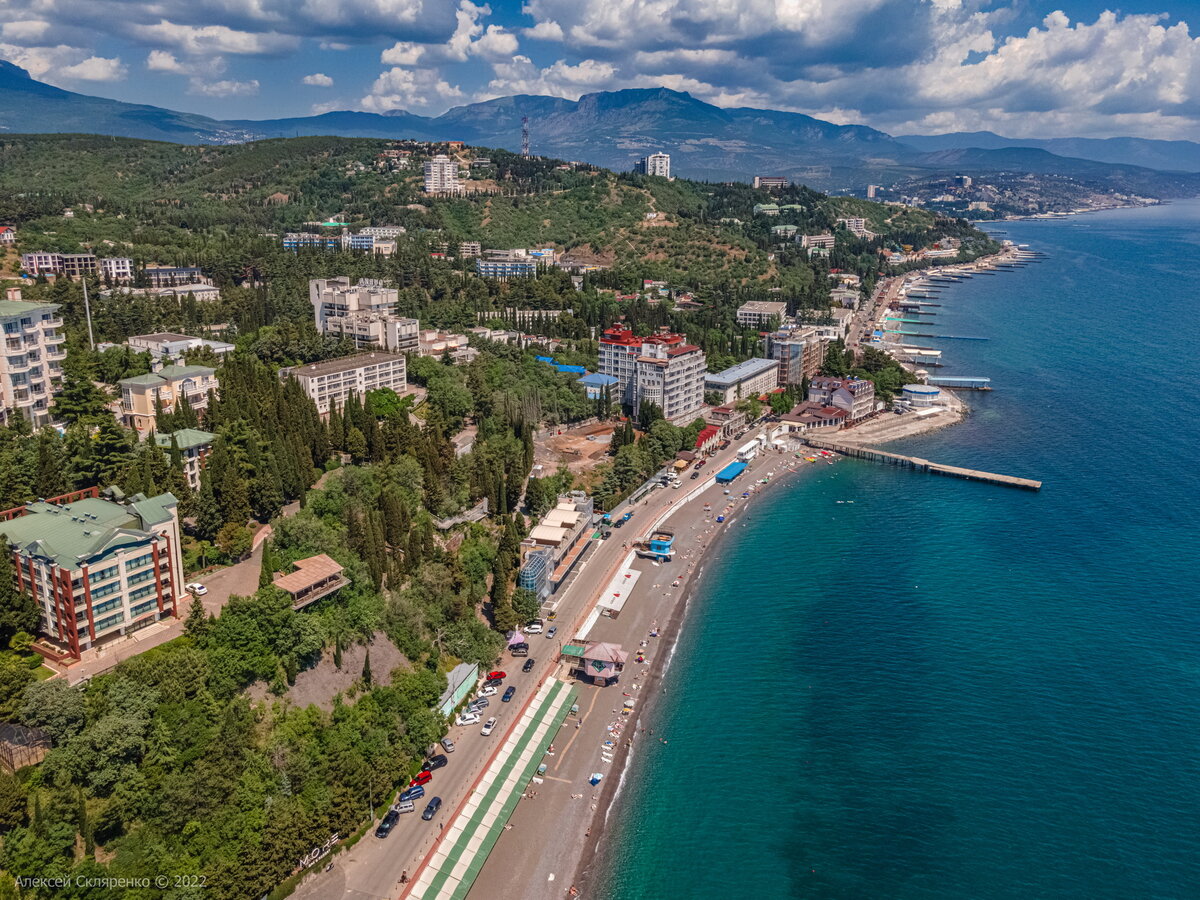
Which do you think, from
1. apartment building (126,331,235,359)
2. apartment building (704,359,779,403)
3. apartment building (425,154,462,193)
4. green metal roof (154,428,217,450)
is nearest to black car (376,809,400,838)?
green metal roof (154,428,217,450)

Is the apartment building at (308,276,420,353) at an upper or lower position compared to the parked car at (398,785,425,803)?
upper

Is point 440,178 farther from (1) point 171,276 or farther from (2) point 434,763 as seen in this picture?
(2) point 434,763

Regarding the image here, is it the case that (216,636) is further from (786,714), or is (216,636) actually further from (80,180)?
(80,180)

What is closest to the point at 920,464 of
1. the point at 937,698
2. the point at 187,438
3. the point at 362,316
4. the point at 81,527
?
the point at 937,698

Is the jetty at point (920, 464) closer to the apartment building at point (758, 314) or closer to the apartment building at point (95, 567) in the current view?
the apartment building at point (758, 314)

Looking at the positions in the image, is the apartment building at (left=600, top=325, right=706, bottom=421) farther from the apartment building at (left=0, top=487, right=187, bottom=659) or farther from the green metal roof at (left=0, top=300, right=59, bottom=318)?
the apartment building at (left=0, top=487, right=187, bottom=659)

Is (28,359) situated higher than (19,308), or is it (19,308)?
(19,308)

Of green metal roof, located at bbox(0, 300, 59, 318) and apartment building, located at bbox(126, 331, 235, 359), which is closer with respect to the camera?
green metal roof, located at bbox(0, 300, 59, 318)

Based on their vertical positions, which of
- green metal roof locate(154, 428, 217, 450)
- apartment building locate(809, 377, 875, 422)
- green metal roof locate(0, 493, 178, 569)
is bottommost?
apartment building locate(809, 377, 875, 422)
